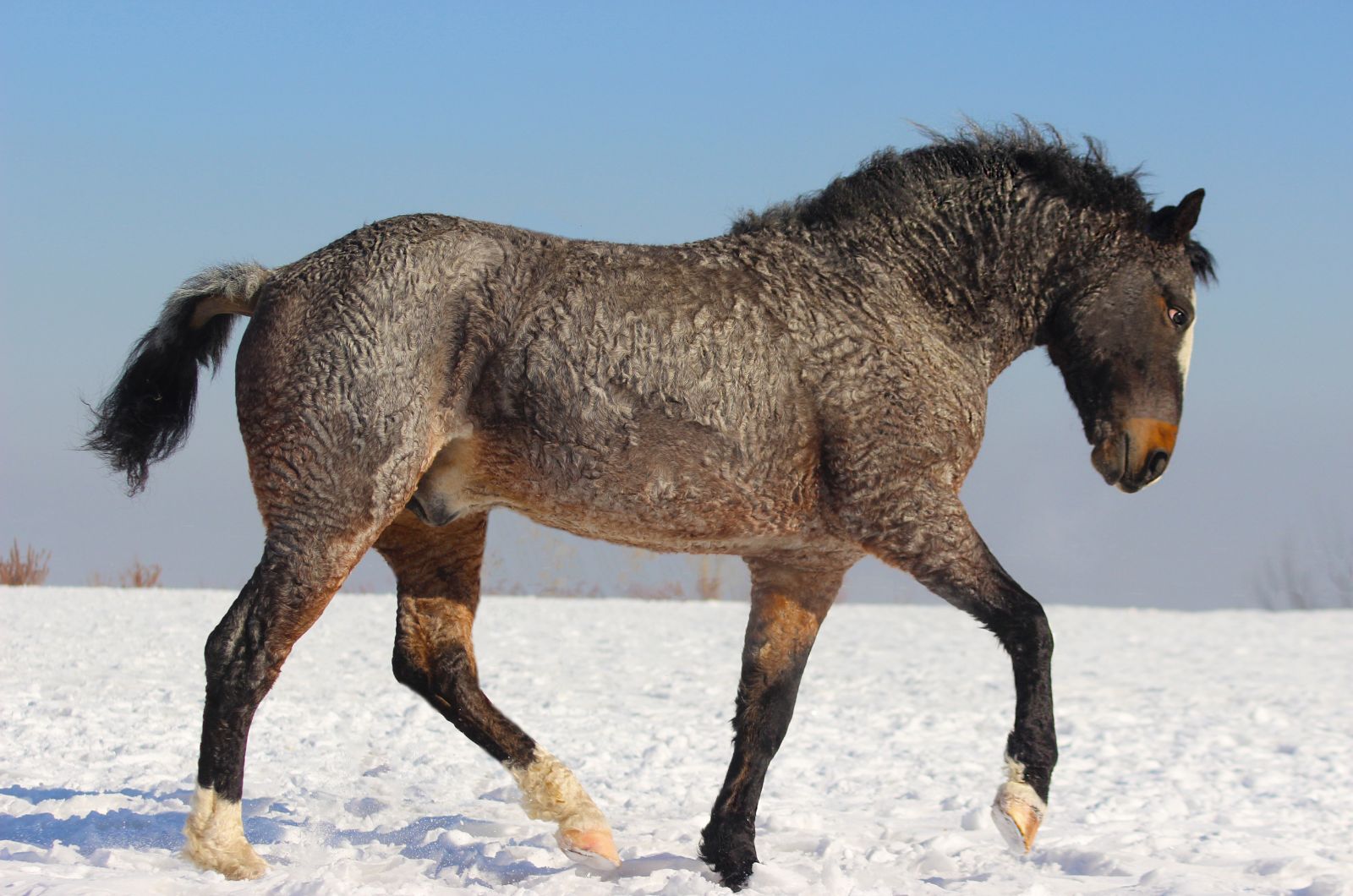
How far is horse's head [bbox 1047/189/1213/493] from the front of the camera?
4371 mm

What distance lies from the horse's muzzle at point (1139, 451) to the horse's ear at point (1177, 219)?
0.69m

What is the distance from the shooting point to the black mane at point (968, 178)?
4574 mm

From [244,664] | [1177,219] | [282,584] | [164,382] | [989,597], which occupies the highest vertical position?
[1177,219]

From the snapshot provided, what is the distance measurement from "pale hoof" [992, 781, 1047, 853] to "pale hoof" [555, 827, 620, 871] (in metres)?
1.37

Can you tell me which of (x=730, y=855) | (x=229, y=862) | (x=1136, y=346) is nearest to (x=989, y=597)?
(x=1136, y=346)

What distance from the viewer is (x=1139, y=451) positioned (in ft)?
14.3

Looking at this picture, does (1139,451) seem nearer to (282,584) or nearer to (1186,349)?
(1186,349)

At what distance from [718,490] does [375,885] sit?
1.65m

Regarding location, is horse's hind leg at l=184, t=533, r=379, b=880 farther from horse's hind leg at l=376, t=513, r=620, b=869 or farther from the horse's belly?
horse's hind leg at l=376, t=513, r=620, b=869

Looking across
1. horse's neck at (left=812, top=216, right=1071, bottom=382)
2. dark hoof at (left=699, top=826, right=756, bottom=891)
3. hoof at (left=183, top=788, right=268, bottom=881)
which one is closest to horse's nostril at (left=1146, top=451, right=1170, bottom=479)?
horse's neck at (left=812, top=216, right=1071, bottom=382)

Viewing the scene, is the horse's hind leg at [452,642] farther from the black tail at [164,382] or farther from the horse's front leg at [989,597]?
the horse's front leg at [989,597]

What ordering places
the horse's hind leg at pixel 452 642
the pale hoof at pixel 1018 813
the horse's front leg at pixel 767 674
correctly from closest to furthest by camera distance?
the pale hoof at pixel 1018 813 → the horse's front leg at pixel 767 674 → the horse's hind leg at pixel 452 642

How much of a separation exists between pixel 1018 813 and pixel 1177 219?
2134 mm

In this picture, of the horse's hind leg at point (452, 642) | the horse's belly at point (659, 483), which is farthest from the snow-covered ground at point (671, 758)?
the horse's belly at point (659, 483)
